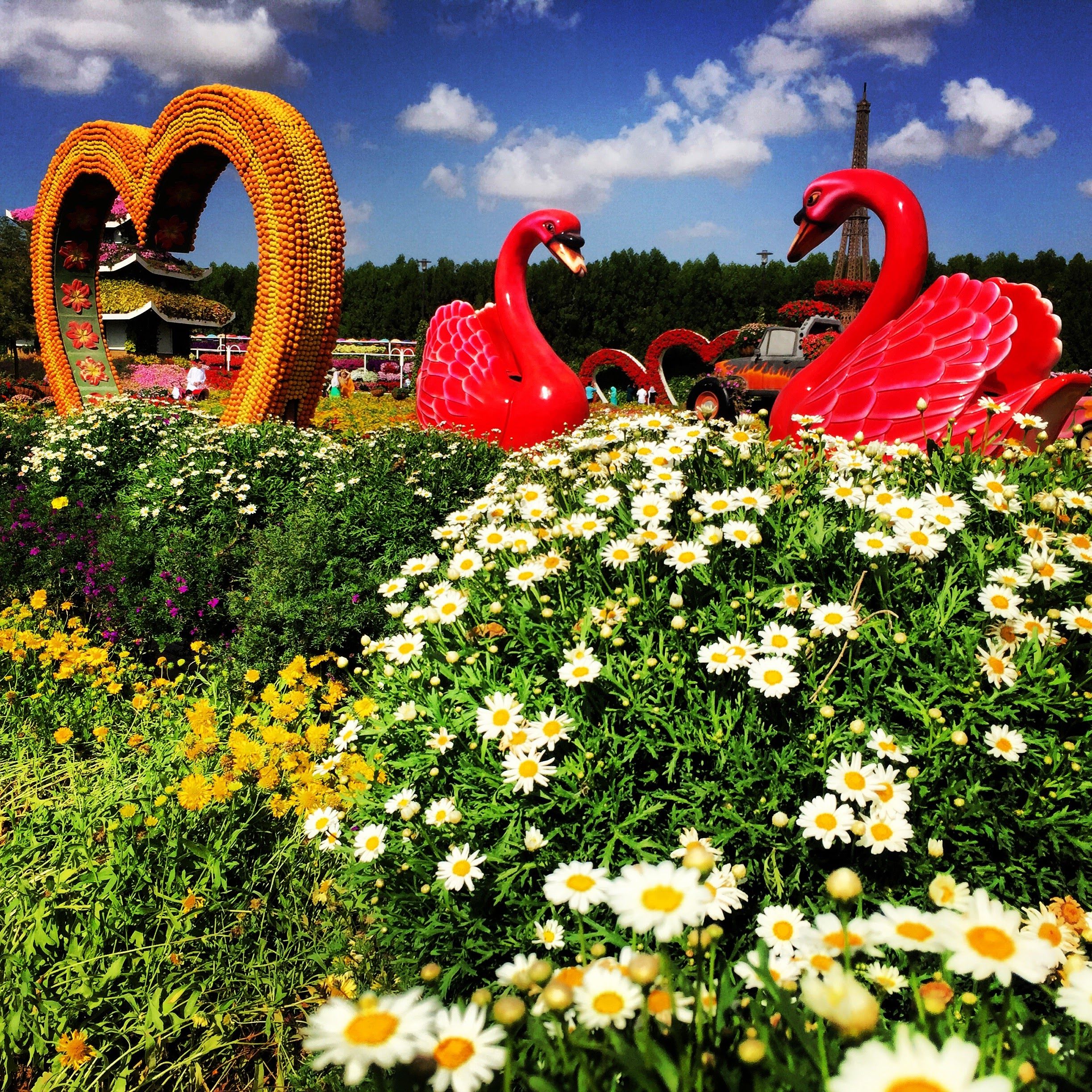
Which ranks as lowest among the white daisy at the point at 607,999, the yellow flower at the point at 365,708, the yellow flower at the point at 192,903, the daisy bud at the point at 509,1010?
the yellow flower at the point at 192,903

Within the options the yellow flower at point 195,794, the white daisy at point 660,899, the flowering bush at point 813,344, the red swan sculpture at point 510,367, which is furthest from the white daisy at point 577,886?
the flowering bush at point 813,344

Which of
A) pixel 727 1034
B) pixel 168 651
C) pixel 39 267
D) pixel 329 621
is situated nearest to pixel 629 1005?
pixel 727 1034

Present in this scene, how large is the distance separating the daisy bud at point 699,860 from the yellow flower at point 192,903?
1651 millimetres

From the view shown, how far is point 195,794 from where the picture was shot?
79.0 inches

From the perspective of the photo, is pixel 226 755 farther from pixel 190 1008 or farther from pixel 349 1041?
pixel 349 1041

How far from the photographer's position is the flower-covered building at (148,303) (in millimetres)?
25078

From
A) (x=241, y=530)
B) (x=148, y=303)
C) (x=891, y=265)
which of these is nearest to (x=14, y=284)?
(x=148, y=303)

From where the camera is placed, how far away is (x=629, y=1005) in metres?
0.66

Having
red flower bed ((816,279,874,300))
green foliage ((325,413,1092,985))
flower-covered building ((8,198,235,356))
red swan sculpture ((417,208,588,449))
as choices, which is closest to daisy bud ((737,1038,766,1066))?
green foliage ((325,413,1092,985))

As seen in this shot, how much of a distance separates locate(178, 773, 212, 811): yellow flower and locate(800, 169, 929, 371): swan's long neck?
13.3 ft

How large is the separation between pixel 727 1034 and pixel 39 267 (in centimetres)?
1087

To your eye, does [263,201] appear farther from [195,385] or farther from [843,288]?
[843,288]

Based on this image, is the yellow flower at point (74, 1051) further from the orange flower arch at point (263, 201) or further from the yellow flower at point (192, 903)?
the orange flower arch at point (263, 201)

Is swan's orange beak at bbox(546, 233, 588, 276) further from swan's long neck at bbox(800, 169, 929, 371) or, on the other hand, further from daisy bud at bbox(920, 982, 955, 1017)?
daisy bud at bbox(920, 982, 955, 1017)
